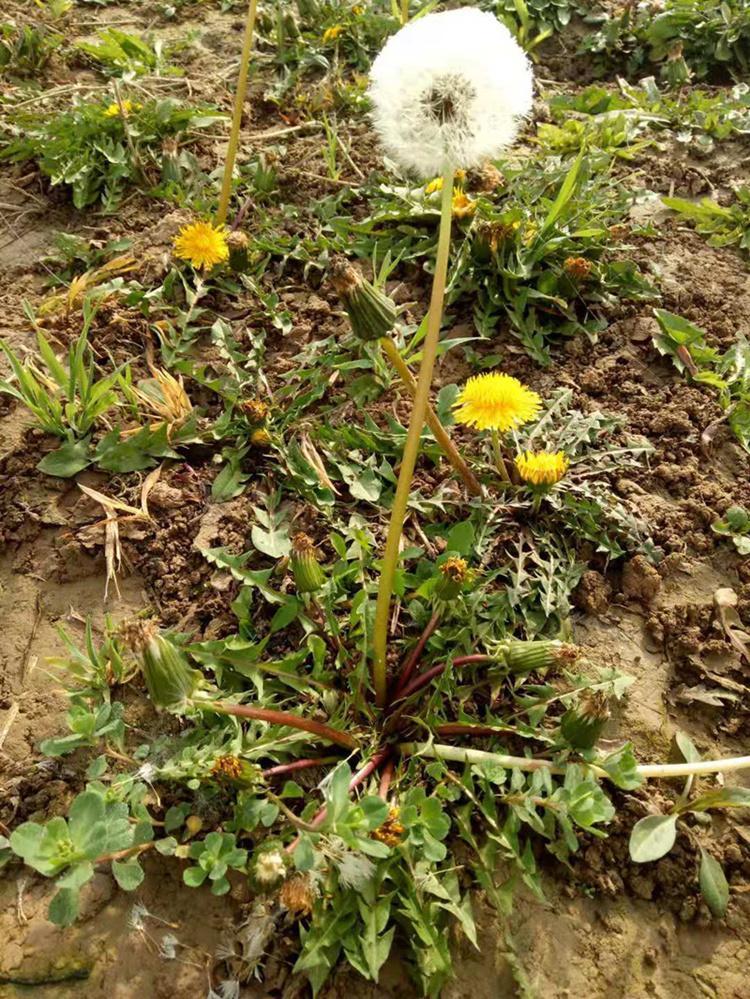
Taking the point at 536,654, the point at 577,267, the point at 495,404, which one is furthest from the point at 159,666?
the point at 577,267

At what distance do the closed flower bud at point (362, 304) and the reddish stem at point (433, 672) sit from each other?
0.69 m

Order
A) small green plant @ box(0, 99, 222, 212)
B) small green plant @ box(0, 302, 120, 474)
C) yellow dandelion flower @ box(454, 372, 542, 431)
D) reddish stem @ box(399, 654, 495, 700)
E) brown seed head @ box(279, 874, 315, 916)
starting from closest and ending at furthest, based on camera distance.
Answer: brown seed head @ box(279, 874, 315, 916)
reddish stem @ box(399, 654, 495, 700)
yellow dandelion flower @ box(454, 372, 542, 431)
small green plant @ box(0, 302, 120, 474)
small green plant @ box(0, 99, 222, 212)

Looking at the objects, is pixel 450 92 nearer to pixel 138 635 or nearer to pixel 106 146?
pixel 138 635

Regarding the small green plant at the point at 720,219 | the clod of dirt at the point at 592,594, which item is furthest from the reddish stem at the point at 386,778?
the small green plant at the point at 720,219

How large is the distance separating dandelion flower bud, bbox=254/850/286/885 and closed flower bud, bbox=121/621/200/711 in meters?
0.30

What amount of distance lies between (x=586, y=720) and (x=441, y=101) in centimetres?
117

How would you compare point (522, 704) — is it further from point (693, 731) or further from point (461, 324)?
point (461, 324)

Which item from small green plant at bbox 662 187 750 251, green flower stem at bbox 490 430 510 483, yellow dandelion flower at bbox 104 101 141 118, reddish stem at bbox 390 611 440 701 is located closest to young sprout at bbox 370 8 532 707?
reddish stem at bbox 390 611 440 701

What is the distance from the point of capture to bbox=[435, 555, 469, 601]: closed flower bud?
4.84ft

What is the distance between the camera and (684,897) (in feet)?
4.64

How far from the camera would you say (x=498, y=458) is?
71.9 inches

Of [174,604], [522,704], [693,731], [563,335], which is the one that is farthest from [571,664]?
[563,335]

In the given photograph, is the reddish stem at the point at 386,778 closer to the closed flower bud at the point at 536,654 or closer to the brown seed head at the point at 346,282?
the closed flower bud at the point at 536,654

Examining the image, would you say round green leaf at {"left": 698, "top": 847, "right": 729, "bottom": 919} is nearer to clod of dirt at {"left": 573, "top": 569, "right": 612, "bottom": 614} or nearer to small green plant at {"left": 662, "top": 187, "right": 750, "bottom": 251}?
clod of dirt at {"left": 573, "top": 569, "right": 612, "bottom": 614}
